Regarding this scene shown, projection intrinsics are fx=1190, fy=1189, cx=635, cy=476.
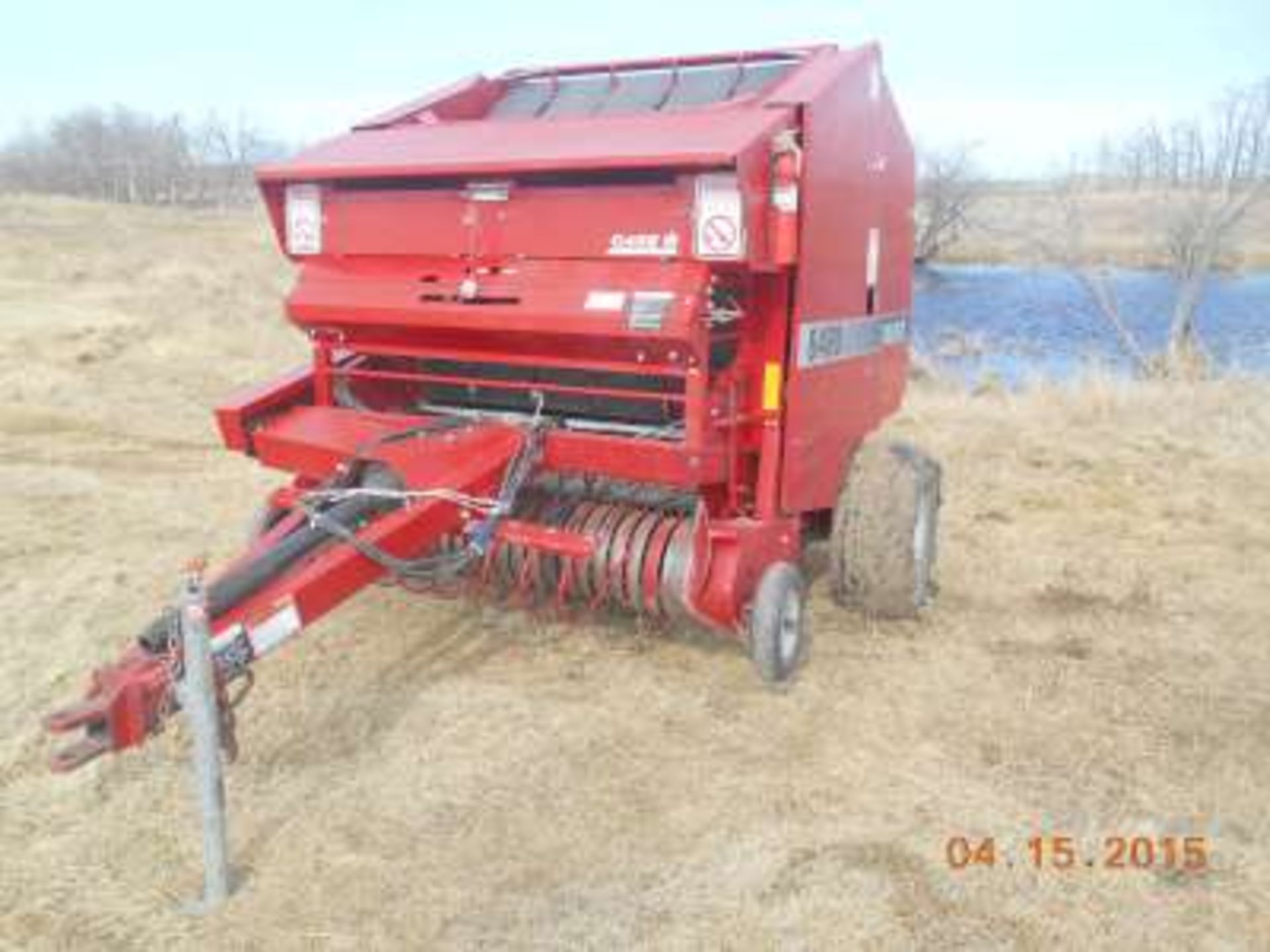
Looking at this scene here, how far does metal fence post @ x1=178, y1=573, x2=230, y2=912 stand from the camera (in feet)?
9.18

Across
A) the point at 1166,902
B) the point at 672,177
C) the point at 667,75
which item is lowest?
the point at 1166,902

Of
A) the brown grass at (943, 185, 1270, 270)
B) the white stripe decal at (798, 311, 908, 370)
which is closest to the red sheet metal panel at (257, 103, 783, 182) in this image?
the white stripe decal at (798, 311, 908, 370)

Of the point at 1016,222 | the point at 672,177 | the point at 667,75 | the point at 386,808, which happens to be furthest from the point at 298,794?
the point at 1016,222

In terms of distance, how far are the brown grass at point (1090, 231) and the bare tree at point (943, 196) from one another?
1.91ft

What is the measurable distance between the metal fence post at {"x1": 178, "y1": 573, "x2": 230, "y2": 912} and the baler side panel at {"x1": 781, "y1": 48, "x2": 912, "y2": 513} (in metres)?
2.23

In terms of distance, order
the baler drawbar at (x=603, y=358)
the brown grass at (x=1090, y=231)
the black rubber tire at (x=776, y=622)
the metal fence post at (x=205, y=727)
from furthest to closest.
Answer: the brown grass at (x=1090, y=231), the black rubber tire at (x=776, y=622), the baler drawbar at (x=603, y=358), the metal fence post at (x=205, y=727)

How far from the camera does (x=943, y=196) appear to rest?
29.1 metres

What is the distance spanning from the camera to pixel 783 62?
15.8ft

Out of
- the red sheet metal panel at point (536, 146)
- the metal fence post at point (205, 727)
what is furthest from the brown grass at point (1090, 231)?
the metal fence post at point (205, 727)

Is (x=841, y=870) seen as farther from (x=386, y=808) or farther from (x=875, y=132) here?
(x=875, y=132)

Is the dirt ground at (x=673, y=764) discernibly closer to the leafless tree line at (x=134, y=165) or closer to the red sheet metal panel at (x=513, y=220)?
the red sheet metal panel at (x=513, y=220)

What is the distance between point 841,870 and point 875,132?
2.96 metres

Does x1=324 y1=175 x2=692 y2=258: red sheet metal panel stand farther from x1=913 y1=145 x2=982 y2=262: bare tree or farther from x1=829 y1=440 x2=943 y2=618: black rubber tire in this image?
x1=913 y1=145 x2=982 y2=262: bare tree

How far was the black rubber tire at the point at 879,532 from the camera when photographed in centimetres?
478
